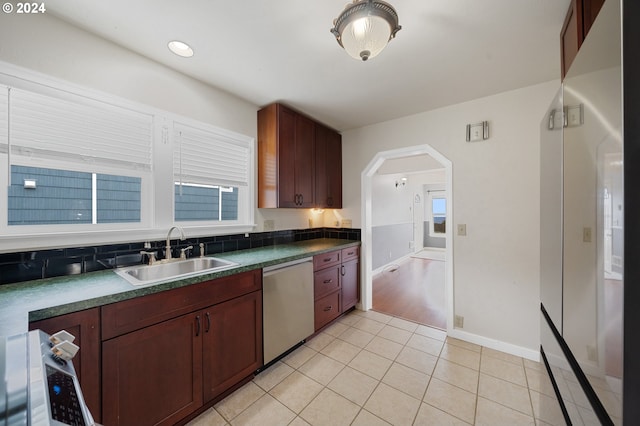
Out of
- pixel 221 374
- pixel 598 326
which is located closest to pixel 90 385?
pixel 221 374

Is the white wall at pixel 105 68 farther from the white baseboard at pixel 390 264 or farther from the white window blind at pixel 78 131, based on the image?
the white baseboard at pixel 390 264

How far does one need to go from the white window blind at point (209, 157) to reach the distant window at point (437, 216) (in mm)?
6754

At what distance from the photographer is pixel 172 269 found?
1.88 m

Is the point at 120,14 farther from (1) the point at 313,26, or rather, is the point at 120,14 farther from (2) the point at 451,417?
(2) the point at 451,417

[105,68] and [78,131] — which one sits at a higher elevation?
[105,68]

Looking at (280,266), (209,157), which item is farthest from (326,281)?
(209,157)

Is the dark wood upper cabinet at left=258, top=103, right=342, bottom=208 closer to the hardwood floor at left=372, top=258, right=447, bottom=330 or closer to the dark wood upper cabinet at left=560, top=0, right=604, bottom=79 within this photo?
the hardwood floor at left=372, top=258, right=447, bottom=330

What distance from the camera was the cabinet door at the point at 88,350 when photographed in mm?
1068

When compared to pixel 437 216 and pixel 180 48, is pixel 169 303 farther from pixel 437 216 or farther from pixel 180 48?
pixel 437 216

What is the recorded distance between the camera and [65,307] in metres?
1.04

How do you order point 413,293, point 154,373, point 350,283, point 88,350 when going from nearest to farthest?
point 88,350, point 154,373, point 350,283, point 413,293

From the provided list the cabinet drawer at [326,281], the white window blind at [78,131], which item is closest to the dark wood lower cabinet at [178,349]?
the cabinet drawer at [326,281]

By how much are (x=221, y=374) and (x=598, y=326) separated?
194 cm

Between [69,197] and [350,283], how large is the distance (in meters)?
2.74
